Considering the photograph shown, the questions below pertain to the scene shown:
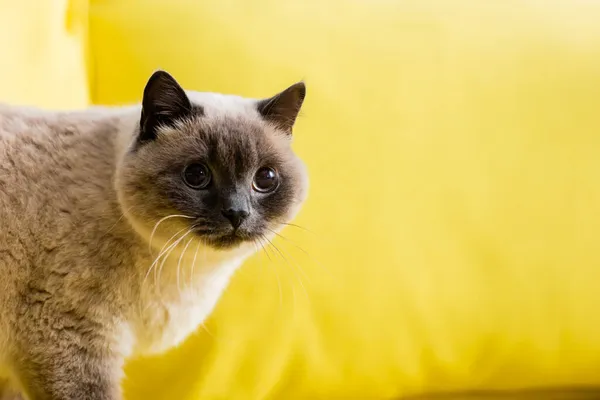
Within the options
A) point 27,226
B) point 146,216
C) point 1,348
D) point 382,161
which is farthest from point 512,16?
point 1,348

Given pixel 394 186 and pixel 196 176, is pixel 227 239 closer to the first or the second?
pixel 196 176

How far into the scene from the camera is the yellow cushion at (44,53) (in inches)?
48.5

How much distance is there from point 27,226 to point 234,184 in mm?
336

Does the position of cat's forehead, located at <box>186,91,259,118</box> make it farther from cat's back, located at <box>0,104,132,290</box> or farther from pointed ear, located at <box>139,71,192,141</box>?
cat's back, located at <box>0,104,132,290</box>

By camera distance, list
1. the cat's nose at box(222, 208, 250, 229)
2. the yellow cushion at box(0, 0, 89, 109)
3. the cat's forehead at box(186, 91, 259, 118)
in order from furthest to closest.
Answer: the yellow cushion at box(0, 0, 89, 109) → the cat's forehead at box(186, 91, 259, 118) → the cat's nose at box(222, 208, 250, 229)

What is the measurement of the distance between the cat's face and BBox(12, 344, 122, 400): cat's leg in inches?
8.8

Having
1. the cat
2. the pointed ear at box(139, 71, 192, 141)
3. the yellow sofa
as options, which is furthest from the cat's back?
the yellow sofa

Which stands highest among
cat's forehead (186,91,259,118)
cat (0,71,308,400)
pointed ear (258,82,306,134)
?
pointed ear (258,82,306,134)

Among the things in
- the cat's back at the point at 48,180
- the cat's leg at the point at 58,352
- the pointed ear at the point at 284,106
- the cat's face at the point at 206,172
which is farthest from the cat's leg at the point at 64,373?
the pointed ear at the point at 284,106

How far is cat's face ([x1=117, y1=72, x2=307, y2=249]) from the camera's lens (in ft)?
3.24

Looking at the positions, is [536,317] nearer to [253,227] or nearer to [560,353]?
[560,353]

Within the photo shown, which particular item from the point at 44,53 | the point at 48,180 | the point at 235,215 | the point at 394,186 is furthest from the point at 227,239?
the point at 44,53

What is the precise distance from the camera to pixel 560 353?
1.29 m

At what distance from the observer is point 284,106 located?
1.10 m
